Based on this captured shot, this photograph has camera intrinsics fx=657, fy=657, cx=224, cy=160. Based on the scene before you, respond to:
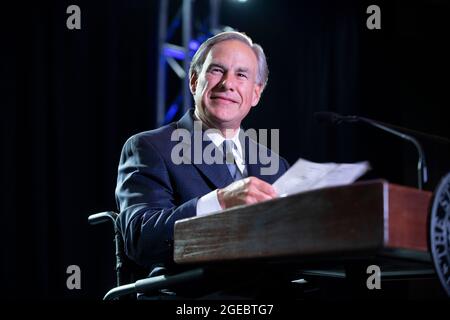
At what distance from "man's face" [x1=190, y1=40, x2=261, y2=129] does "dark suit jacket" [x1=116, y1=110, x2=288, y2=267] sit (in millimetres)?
105

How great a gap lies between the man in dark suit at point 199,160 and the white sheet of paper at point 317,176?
8 centimetres

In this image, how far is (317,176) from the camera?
4.46 feet

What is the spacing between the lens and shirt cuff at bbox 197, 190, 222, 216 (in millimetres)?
1569

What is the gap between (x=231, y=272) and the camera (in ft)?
4.88

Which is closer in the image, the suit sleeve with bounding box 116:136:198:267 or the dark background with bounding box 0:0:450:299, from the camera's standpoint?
the suit sleeve with bounding box 116:136:198:267

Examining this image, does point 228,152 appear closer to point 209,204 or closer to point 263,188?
point 209,204

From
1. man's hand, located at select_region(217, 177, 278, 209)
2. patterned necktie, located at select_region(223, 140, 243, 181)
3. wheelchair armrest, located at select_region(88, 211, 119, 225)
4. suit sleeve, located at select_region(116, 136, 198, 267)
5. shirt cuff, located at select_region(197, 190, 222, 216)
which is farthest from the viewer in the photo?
patterned necktie, located at select_region(223, 140, 243, 181)

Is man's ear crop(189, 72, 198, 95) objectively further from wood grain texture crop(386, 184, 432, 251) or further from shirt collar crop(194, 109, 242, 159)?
wood grain texture crop(386, 184, 432, 251)

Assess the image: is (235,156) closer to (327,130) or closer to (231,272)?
(231,272)

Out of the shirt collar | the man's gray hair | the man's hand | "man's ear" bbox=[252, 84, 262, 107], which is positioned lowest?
the man's hand

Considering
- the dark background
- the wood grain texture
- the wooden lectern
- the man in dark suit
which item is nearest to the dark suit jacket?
the man in dark suit

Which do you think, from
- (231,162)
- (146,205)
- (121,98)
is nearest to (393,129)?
(231,162)

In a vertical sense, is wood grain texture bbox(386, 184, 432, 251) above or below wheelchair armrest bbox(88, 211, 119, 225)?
above

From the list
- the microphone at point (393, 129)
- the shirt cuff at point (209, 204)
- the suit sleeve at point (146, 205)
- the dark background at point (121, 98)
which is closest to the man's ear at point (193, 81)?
the suit sleeve at point (146, 205)
